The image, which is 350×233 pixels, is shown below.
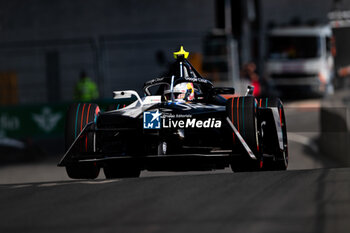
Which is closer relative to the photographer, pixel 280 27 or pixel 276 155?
pixel 276 155

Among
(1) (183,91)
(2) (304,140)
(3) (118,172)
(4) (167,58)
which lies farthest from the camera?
(4) (167,58)

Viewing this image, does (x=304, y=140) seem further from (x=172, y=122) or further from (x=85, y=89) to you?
(x=172, y=122)

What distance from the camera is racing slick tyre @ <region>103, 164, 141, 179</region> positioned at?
9.91 meters

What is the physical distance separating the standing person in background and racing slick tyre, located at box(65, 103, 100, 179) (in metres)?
10.6

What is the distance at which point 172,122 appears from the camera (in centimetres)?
884

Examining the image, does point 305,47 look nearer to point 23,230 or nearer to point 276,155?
point 276,155

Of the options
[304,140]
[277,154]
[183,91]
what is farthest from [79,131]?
[304,140]

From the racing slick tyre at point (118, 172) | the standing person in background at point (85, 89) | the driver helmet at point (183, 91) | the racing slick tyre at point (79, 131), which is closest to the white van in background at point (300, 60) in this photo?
the standing person in background at point (85, 89)

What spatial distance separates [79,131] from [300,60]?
2058cm

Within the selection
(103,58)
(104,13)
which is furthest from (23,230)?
(104,13)

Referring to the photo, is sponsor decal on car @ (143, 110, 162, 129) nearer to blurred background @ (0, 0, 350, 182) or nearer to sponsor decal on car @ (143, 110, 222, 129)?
sponsor decal on car @ (143, 110, 222, 129)

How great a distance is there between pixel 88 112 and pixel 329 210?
12.5ft

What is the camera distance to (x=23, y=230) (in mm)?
6109

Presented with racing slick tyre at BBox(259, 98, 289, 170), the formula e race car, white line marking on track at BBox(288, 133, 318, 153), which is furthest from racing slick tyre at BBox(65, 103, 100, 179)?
white line marking on track at BBox(288, 133, 318, 153)
